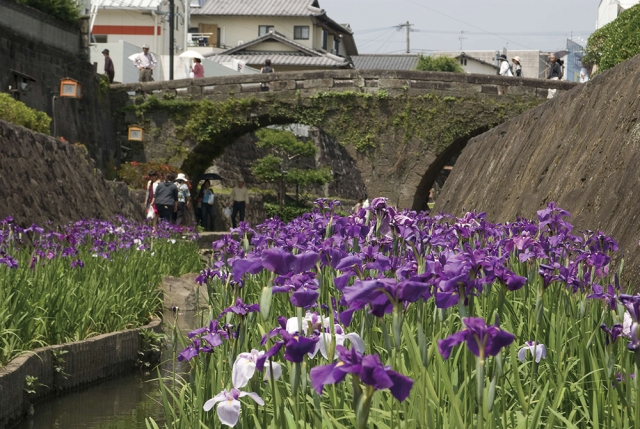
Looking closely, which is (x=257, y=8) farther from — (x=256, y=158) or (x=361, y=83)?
(x=361, y=83)

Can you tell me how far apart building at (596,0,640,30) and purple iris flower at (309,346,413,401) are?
3152 centimetres

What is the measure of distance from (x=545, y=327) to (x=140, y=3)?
49195 mm

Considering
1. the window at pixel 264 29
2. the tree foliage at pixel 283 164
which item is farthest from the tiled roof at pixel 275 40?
the tree foliage at pixel 283 164

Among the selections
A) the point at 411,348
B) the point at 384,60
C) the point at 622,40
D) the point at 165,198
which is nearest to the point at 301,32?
the point at 384,60

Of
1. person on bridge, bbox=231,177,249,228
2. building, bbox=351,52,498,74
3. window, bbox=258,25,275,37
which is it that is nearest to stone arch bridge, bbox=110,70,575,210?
person on bridge, bbox=231,177,249,228

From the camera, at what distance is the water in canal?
5.23 metres

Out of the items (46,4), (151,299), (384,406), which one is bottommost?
(151,299)

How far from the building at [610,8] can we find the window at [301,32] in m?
Answer: 24.8

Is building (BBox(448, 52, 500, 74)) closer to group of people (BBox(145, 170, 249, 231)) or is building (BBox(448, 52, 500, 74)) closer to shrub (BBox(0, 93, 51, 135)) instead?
group of people (BBox(145, 170, 249, 231))

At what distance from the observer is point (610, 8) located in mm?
34188

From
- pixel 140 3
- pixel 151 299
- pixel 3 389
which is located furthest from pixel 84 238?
pixel 140 3

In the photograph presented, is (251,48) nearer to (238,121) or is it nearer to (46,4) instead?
(238,121)

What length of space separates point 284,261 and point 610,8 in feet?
112

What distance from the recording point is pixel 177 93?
2917cm
